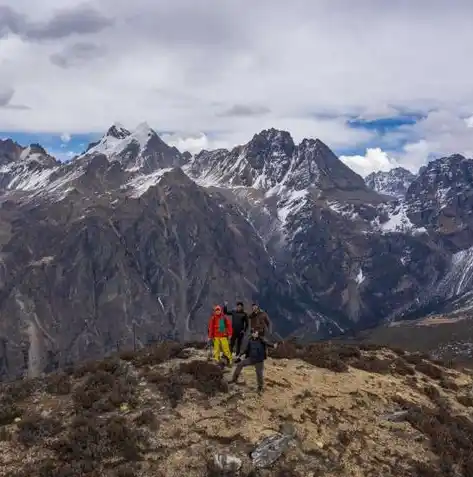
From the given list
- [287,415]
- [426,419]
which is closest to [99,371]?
[287,415]

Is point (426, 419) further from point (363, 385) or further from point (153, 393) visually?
point (153, 393)

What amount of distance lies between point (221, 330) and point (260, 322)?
2.40 m

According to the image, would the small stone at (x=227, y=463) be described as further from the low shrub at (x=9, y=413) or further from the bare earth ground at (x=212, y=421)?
the low shrub at (x=9, y=413)

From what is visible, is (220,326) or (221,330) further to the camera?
(221,330)

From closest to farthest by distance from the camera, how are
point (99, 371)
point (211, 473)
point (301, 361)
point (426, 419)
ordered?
point (211, 473), point (426, 419), point (99, 371), point (301, 361)

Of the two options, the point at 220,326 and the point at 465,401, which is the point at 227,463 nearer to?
the point at 220,326

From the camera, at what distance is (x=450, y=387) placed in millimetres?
35750

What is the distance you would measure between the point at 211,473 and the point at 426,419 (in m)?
11.6

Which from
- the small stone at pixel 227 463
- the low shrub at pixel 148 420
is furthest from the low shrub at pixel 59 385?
the small stone at pixel 227 463

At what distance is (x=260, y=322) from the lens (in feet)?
94.7

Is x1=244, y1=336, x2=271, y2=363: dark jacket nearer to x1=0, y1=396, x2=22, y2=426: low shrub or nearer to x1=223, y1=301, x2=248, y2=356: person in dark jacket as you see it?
x1=223, y1=301, x2=248, y2=356: person in dark jacket

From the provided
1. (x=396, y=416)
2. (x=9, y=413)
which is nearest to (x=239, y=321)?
(x=396, y=416)

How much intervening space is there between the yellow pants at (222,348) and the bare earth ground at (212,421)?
103 centimetres

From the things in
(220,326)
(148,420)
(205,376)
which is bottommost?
(148,420)
